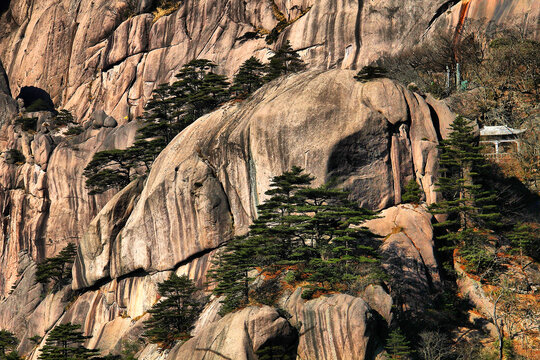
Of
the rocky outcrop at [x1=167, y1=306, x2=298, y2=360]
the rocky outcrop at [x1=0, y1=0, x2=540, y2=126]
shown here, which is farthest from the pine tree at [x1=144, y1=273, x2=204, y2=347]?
the rocky outcrop at [x1=0, y1=0, x2=540, y2=126]

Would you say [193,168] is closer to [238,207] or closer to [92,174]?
[238,207]

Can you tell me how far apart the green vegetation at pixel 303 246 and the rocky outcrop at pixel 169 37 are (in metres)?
27.4

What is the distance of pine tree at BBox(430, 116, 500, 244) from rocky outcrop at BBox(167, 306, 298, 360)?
1220cm

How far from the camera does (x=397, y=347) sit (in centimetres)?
2925

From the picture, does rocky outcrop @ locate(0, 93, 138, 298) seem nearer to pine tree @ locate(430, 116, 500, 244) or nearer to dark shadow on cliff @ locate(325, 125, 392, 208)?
dark shadow on cliff @ locate(325, 125, 392, 208)

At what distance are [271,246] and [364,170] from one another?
8.25 metres

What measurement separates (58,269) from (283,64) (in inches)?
1082

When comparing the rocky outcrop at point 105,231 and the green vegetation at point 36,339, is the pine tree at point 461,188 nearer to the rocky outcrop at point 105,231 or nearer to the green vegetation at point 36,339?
the rocky outcrop at point 105,231

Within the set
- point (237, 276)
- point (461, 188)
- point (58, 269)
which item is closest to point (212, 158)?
point (237, 276)

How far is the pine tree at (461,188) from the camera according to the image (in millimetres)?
37438

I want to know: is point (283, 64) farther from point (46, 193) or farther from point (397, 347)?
point (397, 347)

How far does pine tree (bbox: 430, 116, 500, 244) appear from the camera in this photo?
123ft

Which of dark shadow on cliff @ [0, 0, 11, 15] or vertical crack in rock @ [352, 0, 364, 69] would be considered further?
dark shadow on cliff @ [0, 0, 11, 15]

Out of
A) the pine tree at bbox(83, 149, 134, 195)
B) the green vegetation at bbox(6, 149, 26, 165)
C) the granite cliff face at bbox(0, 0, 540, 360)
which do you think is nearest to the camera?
the granite cliff face at bbox(0, 0, 540, 360)
